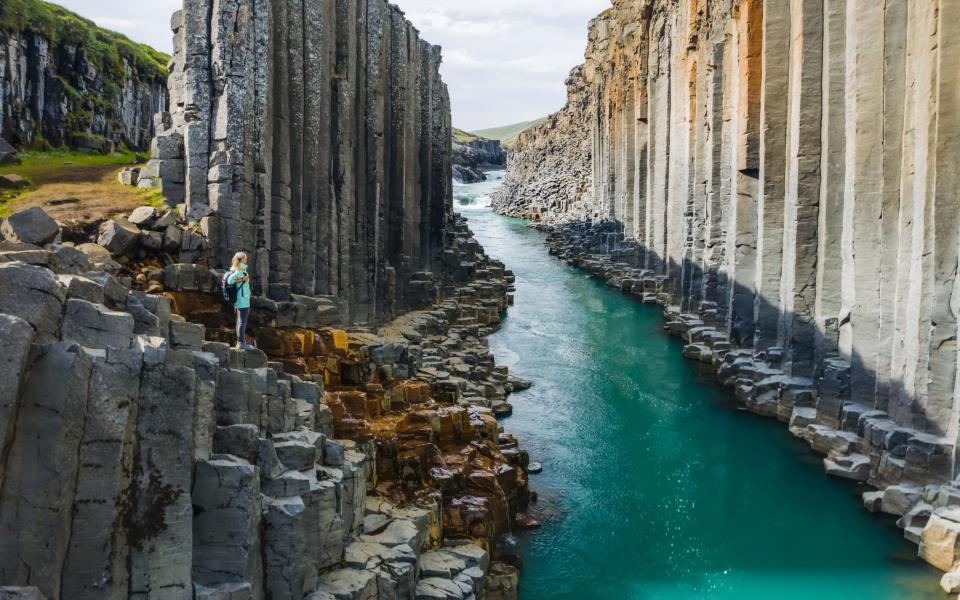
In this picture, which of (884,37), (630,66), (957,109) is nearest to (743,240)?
(884,37)

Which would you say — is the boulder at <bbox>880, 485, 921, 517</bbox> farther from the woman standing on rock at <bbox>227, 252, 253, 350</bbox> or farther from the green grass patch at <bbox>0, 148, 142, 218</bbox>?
the green grass patch at <bbox>0, 148, 142, 218</bbox>

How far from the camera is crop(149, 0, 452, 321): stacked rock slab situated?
49.2 feet

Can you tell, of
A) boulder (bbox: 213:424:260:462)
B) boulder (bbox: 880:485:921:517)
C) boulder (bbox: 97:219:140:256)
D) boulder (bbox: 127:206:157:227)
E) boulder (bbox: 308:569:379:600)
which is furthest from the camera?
boulder (bbox: 880:485:921:517)

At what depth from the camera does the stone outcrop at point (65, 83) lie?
2752cm

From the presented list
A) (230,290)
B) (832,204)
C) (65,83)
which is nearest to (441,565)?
(230,290)

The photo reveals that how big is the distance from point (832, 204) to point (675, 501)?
774 cm

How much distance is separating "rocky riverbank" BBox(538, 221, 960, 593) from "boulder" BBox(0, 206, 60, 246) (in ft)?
44.3

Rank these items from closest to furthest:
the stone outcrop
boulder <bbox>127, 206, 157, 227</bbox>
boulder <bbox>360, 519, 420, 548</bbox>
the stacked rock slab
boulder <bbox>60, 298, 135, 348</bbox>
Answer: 1. boulder <bbox>60, 298, 135, 348</bbox>
2. boulder <bbox>360, 519, 420, 548</bbox>
3. boulder <bbox>127, 206, 157, 227</bbox>
4. the stacked rock slab
5. the stone outcrop

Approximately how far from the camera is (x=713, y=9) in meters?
28.4

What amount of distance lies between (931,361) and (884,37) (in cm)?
676

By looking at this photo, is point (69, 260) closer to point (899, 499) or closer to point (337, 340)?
point (337, 340)

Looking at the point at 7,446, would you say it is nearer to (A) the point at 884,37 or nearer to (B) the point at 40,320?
(B) the point at 40,320

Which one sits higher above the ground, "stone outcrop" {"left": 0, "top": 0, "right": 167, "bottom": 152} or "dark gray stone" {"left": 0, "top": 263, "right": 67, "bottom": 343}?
"stone outcrop" {"left": 0, "top": 0, "right": 167, "bottom": 152}

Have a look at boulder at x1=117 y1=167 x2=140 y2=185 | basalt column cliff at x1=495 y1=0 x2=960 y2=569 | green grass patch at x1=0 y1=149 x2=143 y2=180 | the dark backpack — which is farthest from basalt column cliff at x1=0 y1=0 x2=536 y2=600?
basalt column cliff at x1=495 y1=0 x2=960 y2=569
